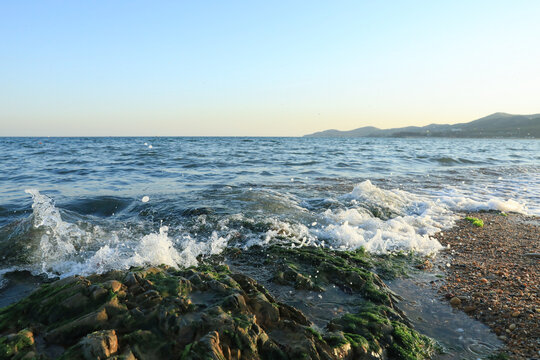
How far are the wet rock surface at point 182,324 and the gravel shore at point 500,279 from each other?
A: 0.92m

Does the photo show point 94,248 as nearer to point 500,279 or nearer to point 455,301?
point 455,301

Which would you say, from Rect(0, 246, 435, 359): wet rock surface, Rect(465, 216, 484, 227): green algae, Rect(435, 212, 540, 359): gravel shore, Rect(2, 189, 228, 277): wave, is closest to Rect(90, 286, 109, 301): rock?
Rect(0, 246, 435, 359): wet rock surface

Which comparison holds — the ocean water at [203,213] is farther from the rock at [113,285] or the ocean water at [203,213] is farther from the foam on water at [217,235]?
the rock at [113,285]

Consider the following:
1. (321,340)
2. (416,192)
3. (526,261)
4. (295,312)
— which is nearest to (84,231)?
(295,312)

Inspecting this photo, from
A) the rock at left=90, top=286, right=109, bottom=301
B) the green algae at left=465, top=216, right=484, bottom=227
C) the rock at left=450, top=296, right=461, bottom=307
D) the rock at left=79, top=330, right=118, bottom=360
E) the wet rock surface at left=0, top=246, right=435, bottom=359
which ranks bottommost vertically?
the green algae at left=465, top=216, right=484, bottom=227

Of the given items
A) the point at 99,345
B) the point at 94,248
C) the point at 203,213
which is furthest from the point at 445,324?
the point at 203,213

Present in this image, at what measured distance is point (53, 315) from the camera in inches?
105

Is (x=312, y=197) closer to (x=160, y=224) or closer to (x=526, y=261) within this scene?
(x=160, y=224)

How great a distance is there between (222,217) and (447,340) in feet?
16.6

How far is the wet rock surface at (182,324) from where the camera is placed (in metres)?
2.27

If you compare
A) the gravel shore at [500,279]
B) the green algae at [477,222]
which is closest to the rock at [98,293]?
the gravel shore at [500,279]

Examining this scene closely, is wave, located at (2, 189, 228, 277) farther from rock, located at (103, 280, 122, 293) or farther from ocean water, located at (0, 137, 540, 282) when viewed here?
rock, located at (103, 280, 122, 293)

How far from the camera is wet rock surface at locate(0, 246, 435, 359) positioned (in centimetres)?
227

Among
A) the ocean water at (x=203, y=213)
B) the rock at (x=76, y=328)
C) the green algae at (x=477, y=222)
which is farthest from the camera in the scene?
the green algae at (x=477, y=222)
